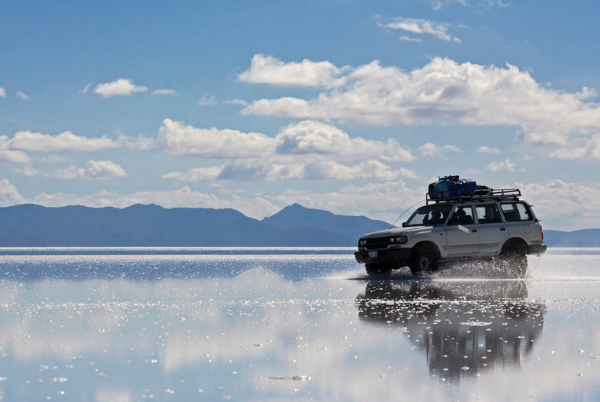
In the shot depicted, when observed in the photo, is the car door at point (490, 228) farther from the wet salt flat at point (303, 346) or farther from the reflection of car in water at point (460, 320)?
the wet salt flat at point (303, 346)

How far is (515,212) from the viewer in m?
23.4

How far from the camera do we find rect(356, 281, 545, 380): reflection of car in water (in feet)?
27.2

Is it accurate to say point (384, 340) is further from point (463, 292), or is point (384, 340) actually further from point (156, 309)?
point (463, 292)

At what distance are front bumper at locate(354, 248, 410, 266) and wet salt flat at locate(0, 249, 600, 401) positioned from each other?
14.1ft

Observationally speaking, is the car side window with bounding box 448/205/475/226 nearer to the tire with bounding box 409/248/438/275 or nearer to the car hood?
the car hood

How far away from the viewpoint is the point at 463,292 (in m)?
17.7

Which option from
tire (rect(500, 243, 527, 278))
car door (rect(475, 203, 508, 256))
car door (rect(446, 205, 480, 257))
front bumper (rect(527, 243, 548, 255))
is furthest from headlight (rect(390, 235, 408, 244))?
front bumper (rect(527, 243, 548, 255))

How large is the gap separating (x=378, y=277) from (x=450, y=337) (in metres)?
13.7

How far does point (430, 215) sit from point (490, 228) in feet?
5.53

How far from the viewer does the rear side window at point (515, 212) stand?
23.3 metres

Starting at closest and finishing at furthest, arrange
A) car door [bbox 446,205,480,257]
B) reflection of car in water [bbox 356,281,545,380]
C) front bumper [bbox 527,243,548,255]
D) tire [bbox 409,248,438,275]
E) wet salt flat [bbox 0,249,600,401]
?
1. wet salt flat [bbox 0,249,600,401]
2. reflection of car in water [bbox 356,281,545,380]
3. tire [bbox 409,248,438,275]
4. car door [bbox 446,205,480,257]
5. front bumper [bbox 527,243,548,255]

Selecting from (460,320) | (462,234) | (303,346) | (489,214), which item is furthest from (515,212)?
(303,346)

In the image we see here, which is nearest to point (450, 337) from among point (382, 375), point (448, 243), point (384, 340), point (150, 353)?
point (384, 340)

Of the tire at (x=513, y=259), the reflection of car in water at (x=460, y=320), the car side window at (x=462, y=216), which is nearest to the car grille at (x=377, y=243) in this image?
the car side window at (x=462, y=216)
